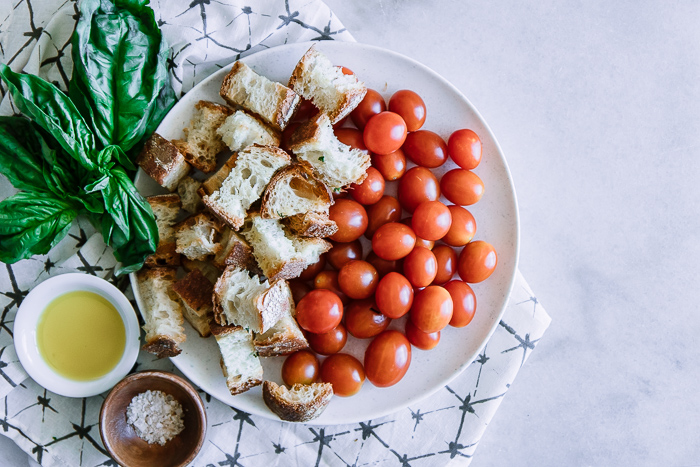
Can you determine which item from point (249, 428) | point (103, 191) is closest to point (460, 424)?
point (249, 428)

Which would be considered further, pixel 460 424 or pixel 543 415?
pixel 543 415

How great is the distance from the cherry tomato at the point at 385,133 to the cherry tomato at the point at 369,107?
76mm

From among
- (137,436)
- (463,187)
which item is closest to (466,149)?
(463,187)

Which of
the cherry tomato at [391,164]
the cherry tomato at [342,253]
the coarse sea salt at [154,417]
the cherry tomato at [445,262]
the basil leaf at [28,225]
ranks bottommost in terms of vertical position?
the coarse sea salt at [154,417]

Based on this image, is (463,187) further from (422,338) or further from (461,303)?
(422,338)

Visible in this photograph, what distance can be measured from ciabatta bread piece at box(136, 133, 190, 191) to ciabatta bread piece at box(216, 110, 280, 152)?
178mm

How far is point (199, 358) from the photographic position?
2125 mm

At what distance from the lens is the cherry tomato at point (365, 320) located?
208 centimetres

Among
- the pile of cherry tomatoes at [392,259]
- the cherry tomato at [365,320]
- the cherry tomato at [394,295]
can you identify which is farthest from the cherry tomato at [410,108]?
the cherry tomato at [365,320]

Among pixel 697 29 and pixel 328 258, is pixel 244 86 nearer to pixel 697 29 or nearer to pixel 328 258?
pixel 328 258

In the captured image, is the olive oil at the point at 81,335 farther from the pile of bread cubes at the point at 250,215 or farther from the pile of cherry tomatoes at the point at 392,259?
the pile of cherry tomatoes at the point at 392,259

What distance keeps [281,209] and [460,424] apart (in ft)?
3.73

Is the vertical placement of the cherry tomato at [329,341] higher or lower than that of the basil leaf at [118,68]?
lower

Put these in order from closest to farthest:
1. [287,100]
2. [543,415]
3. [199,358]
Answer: [287,100]
[199,358]
[543,415]
